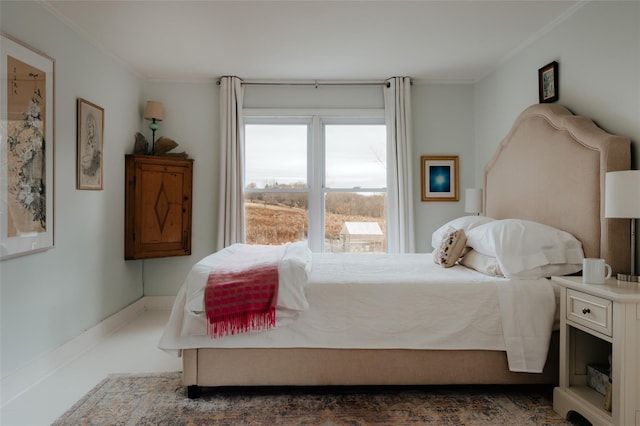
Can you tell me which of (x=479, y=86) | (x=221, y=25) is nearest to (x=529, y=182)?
(x=479, y=86)

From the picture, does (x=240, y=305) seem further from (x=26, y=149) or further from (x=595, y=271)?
(x=595, y=271)

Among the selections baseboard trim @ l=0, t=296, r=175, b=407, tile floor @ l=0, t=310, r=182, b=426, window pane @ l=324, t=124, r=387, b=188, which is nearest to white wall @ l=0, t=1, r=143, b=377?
baseboard trim @ l=0, t=296, r=175, b=407

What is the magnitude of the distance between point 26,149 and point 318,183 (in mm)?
2740

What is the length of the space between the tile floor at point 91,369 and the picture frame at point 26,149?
863mm

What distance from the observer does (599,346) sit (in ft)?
7.20

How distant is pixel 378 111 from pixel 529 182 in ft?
6.25

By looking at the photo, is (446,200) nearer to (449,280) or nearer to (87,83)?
(449,280)

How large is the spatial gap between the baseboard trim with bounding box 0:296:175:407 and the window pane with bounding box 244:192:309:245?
144 cm

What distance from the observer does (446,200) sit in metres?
4.46

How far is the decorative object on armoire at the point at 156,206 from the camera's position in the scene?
3877 mm

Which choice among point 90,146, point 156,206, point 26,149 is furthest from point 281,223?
point 26,149

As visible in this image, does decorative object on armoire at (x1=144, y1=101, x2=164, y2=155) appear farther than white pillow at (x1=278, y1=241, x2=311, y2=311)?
Yes

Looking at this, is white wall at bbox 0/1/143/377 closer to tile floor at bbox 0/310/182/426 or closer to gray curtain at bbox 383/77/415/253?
tile floor at bbox 0/310/182/426

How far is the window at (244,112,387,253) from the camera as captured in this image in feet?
14.8
